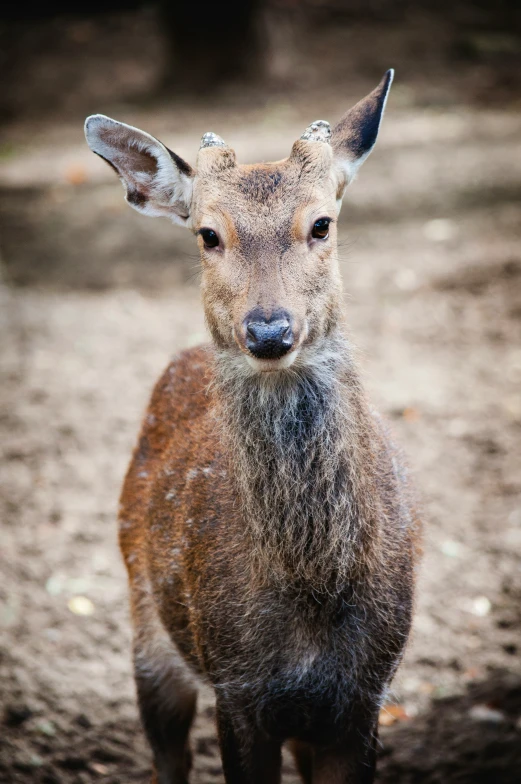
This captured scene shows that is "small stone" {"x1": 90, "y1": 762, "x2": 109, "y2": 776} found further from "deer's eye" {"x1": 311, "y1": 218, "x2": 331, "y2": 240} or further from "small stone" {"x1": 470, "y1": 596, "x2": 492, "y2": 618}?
"deer's eye" {"x1": 311, "y1": 218, "x2": 331, "y2": 240}

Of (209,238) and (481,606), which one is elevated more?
(209,238)

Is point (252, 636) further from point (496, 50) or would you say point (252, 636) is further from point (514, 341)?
point (496, 50)

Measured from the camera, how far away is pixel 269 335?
7.82ft

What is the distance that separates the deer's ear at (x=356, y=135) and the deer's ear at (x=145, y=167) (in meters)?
0.52

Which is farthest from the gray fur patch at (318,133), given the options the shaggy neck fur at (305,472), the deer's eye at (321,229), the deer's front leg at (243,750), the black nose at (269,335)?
the deer's front leg at (243,750)

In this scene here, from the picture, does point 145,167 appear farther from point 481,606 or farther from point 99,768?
point 481,606

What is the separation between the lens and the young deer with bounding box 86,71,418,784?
2.63 m

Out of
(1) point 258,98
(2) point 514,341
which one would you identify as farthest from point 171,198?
(1) point 258,98

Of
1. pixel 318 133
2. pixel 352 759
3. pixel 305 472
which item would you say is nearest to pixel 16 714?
pixel 352 759

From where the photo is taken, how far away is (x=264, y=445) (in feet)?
8.80

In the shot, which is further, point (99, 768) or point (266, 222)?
point (99, 768)

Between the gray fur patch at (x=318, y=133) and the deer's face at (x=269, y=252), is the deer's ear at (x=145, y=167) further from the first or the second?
the gray fur patch at (x=318, y=133)

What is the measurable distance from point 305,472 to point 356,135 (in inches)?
47.3

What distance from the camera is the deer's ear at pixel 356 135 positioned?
9.77 feet
